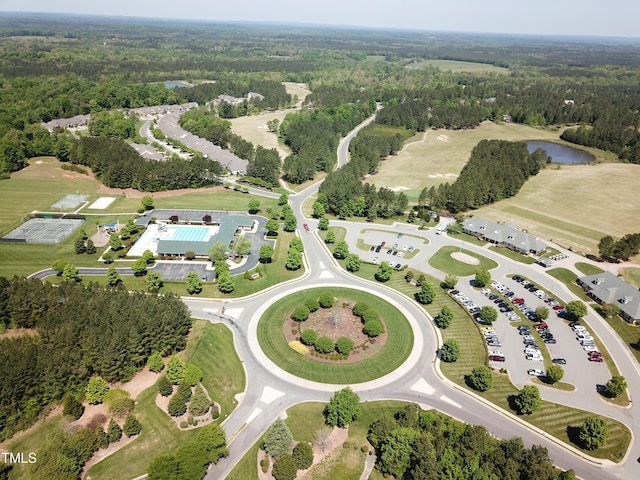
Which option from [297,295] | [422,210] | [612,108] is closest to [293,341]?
[297,295]

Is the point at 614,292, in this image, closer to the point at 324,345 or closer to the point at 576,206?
the point at 576,206

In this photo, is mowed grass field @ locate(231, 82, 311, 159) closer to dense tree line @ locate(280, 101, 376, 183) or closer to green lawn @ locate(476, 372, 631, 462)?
dense tree line @ locate(280, 101, 376, 183)

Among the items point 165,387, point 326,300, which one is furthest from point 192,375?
point 326,300

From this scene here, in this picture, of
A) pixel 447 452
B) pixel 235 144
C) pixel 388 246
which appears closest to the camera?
pixel 447 452

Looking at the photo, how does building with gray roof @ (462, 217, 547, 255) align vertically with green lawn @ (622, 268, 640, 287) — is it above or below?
above

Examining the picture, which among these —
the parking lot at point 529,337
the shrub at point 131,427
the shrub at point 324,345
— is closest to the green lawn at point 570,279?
the parking lot at point 529,337

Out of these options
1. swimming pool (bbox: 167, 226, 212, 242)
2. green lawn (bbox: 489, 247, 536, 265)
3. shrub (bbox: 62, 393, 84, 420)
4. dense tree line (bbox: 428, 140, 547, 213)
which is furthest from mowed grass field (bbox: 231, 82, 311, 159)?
shrub (bbox: 62, 393, 84, 420)
